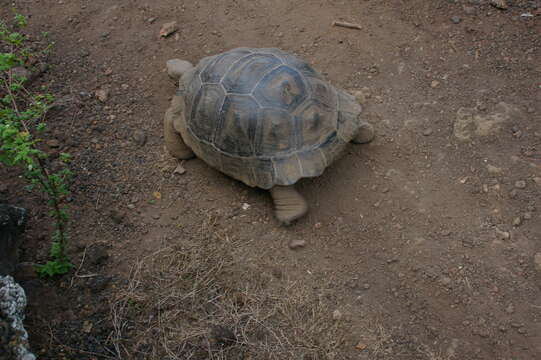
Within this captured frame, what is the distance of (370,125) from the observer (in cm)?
445

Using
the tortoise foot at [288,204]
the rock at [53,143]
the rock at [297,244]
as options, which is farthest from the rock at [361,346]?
the rock at [53,143]

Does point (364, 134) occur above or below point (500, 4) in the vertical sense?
below

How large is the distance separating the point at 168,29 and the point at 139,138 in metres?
1.56

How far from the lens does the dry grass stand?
324 cm

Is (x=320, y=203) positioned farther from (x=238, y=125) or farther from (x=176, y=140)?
(x=176, y=140)

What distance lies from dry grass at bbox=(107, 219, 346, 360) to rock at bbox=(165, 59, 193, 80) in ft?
6.40

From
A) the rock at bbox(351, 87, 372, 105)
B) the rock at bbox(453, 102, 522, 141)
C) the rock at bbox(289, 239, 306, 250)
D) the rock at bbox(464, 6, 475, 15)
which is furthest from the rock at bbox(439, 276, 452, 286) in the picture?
the rock at bbox(464, 6, 475, 15)

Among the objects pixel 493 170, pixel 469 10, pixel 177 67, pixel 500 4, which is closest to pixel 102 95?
pixel 177 67

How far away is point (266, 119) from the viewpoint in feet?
12.9

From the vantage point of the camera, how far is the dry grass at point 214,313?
10.6 feet

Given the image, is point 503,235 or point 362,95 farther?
point 362,95

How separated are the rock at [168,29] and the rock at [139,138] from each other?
1418 millimetres

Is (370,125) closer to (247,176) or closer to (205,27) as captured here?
(247,176)

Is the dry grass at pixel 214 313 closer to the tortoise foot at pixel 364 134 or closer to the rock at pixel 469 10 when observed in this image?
the tortoise foot at pixel 364 134
